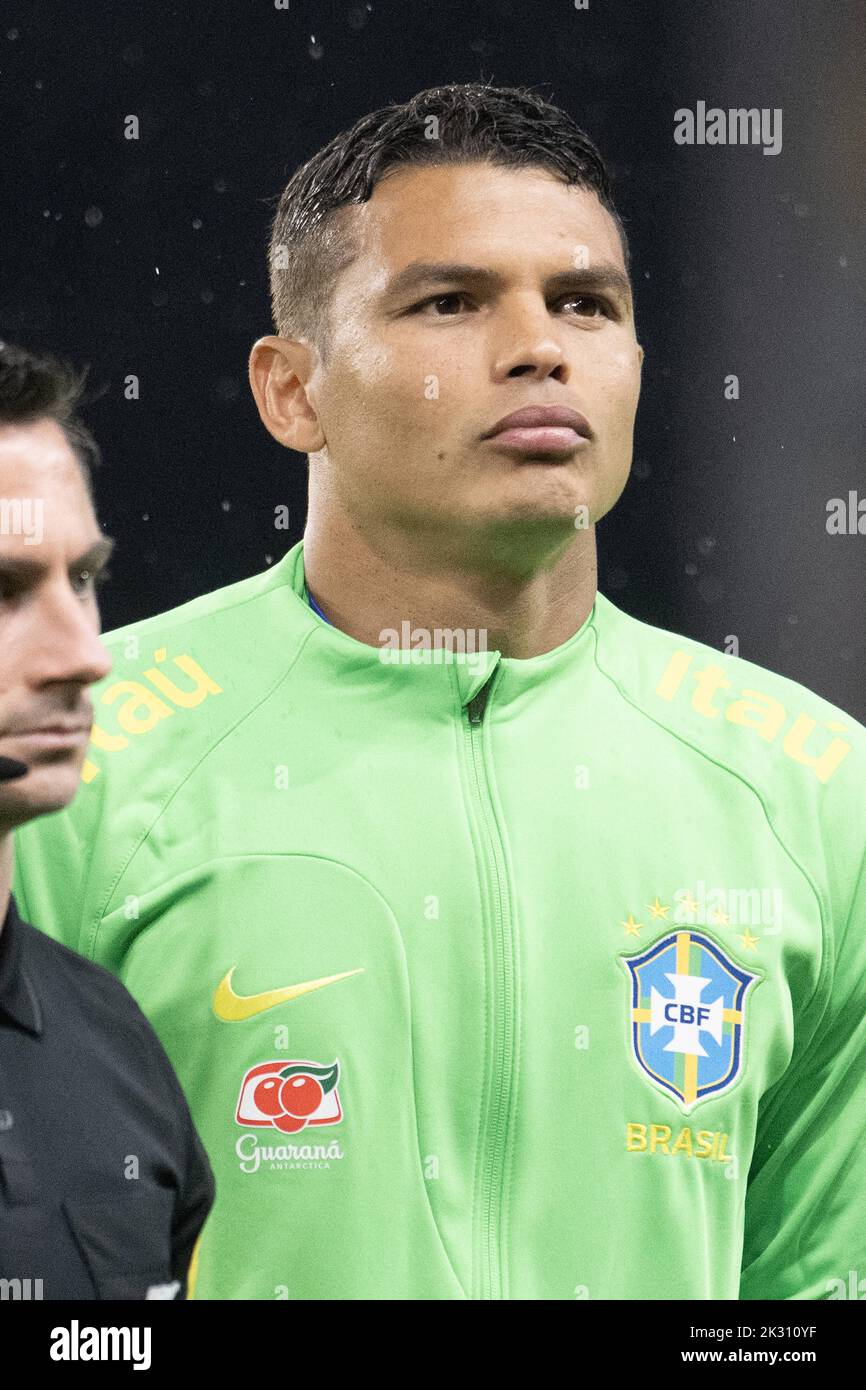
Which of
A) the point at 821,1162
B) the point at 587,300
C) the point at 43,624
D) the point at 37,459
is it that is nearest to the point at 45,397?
the point at 37,459

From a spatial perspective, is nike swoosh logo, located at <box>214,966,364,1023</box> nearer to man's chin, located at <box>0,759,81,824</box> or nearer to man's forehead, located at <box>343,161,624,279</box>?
man's chin, located at <box>0,759,81,824</box>

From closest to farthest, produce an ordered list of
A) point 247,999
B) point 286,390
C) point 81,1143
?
point 81,1143 → point 247,999 → point 286,390

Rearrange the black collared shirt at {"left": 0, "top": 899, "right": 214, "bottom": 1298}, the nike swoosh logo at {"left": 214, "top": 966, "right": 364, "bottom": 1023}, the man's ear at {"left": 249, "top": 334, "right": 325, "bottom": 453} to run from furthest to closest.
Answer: the man's ear at {"left": 249, "top": 334, "right": 325, "bottom": 453} → the nike swoosh logo at {"left": 214, "top": 966, "right": 364, "bottom": 1023} → the black collared shirt at {"left": 0, "top": 899, "right": 214, "bottom": 1298}

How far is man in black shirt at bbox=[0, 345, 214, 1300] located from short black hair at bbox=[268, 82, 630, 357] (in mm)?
264

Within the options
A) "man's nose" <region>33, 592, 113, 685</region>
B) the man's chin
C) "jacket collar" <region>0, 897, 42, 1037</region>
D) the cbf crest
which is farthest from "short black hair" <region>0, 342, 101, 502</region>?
the cbf crest

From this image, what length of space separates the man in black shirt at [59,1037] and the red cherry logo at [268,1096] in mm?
62

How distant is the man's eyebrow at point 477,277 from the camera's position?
145cm

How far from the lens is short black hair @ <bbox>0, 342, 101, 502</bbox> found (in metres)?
1.37

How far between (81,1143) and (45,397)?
0.55 meters

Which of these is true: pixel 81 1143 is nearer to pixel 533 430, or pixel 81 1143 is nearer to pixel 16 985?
pixel 16 985

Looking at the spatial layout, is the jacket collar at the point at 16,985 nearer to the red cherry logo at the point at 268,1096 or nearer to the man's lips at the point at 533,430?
the red cherry logo at the point at 268,1096

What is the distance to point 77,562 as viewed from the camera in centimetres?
137

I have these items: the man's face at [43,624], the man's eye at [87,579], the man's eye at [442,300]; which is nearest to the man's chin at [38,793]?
the man's face at [43,624]

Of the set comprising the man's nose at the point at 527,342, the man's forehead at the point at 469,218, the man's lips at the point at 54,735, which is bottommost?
the man's lips at the point at 54,735
